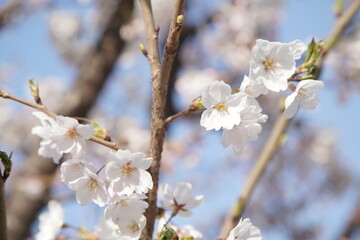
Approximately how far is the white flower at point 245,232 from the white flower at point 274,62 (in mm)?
278

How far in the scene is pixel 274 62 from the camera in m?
0.87

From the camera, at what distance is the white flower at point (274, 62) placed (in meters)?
0.85

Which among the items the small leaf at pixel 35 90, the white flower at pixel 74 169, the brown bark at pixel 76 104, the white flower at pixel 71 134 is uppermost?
the small leaf at pixel 35 90

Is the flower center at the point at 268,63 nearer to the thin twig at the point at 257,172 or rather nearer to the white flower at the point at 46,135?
the white flower at the point at 46,135

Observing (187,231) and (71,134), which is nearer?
(71,134)

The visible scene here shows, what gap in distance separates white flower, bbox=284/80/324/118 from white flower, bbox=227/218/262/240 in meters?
0.25

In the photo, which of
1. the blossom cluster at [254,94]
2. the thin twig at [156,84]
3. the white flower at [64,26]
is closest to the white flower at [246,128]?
the blossom cluster at [254,94]

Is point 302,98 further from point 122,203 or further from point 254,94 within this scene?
point 122,203

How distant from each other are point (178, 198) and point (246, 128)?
0.25 meters

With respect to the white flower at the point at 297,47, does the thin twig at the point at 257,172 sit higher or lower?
lower

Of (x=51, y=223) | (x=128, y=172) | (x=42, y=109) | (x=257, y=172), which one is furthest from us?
(x=257, y=172)

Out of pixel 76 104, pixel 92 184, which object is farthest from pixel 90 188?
pixel 76 104

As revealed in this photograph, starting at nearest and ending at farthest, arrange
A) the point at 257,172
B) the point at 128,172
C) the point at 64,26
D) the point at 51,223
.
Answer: the point at 128,172, the point at 51,223, the point at 257,172, the point at 64,26

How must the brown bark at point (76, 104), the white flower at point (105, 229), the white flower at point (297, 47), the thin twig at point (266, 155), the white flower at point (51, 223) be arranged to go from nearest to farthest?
the white flower at point (297, 47) → the white flower at point (105, 229) → the white flower at point (51, 223) → the thin twig at point (266, 155) → the brown bark at point (76, 104)
